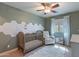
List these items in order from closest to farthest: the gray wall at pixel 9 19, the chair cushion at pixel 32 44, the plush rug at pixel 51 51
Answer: the plush rug at pixel 51 51 → the chair cushion at pixel 32 44 → the gray wall at pixel 9 19

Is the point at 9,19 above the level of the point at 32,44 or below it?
above

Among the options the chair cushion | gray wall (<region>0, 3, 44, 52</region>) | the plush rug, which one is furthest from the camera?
gray wall (<region>0, 3, 44, 52</region>)

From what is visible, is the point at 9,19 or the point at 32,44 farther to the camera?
the point at 9,19

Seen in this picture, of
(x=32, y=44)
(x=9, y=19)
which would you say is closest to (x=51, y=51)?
(x=32, y=44)

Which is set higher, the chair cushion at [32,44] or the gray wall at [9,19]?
the gray wall at [9,19]

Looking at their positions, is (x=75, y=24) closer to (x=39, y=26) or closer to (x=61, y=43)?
(x=61, y=43)

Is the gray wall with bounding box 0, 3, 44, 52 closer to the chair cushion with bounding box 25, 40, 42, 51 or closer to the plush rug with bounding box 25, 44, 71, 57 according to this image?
the chair cushion with bounding box 25, 40, 42, 51

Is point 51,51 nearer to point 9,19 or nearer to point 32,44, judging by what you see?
point 32,44

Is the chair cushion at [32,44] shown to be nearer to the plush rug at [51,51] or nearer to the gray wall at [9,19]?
the plush rug at [51,51]

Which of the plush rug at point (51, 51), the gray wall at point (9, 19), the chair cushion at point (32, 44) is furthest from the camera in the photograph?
the gray wall at point (9, 19)

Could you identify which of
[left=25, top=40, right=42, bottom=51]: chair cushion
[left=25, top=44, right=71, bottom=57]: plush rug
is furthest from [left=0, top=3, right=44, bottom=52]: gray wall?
[left=25, top=44, right=71, bottom=57]: plush rug

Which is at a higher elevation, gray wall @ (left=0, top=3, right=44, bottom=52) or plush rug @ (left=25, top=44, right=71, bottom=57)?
gray wall @ (left=0, top=3, right=44, bottom=52)

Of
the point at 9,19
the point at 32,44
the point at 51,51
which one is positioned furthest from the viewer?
the point at 9,19

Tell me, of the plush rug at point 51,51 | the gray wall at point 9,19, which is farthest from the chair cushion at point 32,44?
the gray wall at point 9,19
